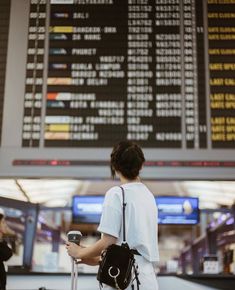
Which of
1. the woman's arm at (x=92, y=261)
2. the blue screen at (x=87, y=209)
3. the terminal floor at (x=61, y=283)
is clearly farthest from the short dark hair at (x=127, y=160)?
the blue screen at (x=87, y=209)

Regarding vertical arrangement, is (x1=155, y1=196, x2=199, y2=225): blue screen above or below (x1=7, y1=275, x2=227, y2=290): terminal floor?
above

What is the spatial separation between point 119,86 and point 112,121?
38cm

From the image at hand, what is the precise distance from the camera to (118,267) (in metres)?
2.05

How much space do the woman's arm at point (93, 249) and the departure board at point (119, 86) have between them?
292 cm

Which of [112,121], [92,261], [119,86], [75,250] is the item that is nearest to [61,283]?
[112,121]

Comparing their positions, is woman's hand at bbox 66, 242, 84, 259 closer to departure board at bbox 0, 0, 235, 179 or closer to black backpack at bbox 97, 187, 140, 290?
black backpack at bbox 97, 187, 140, 290

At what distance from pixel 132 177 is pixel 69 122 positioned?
3.08 meters

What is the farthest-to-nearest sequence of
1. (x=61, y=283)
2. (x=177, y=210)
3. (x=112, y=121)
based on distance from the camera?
(x=112, y=121)
(x=177, y=210)
(x=61, y=283)

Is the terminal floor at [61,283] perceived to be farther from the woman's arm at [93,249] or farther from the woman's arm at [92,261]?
the woman's arm at [93,249]

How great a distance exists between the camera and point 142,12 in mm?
5527

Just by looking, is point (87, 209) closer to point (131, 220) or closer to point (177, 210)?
point (177, 210)

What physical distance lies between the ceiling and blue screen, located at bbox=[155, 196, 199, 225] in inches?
6.4

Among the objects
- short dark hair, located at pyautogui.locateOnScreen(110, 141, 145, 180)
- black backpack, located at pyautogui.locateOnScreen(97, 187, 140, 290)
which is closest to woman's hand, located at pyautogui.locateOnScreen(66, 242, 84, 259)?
black backpack, located at pyautogui.locateOnScreen(97, 187, 140, 290)

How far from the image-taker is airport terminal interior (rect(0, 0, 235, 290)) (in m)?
4.82
